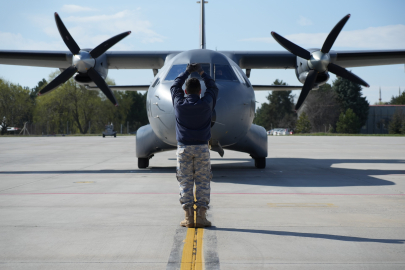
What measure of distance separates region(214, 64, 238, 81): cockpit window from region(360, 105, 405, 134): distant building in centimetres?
8028

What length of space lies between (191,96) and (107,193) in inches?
134

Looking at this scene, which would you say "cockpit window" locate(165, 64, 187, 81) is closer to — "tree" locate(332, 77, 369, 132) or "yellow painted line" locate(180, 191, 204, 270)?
"yellow painted line" locate(180, 191, 204, 270)

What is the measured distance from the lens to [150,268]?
3.61 meters

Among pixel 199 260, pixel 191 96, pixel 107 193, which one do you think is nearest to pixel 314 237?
pixel 199 260

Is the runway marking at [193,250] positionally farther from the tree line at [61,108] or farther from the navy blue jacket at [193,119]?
the tree line at [61,108]

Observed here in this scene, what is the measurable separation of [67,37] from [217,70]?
6007 millimetres

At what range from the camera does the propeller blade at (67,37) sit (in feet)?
45.1

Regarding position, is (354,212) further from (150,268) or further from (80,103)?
(80,103)

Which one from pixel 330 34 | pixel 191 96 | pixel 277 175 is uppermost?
pixel 330 34

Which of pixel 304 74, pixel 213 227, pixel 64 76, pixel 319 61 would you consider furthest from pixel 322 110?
pixel 213 227

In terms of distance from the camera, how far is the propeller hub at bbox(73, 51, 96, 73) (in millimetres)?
13625

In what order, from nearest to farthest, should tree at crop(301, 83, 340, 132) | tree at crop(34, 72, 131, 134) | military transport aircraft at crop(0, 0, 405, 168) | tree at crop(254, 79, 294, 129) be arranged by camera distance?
military transport aircraft at crop(0, 0, 405, 168) → tree at crop(34, 72, 131, 134) → tree at crop(301, 83, 340, 132) → tree at crop(254, 79, 294, 129)

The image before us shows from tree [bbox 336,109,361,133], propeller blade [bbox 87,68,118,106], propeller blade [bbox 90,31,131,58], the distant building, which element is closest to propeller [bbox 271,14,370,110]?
propeller blade [bbox 90,31,131,58]

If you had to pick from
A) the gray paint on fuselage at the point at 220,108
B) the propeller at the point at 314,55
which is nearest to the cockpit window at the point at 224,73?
the gray paint on fuselage at the point at 220,108
